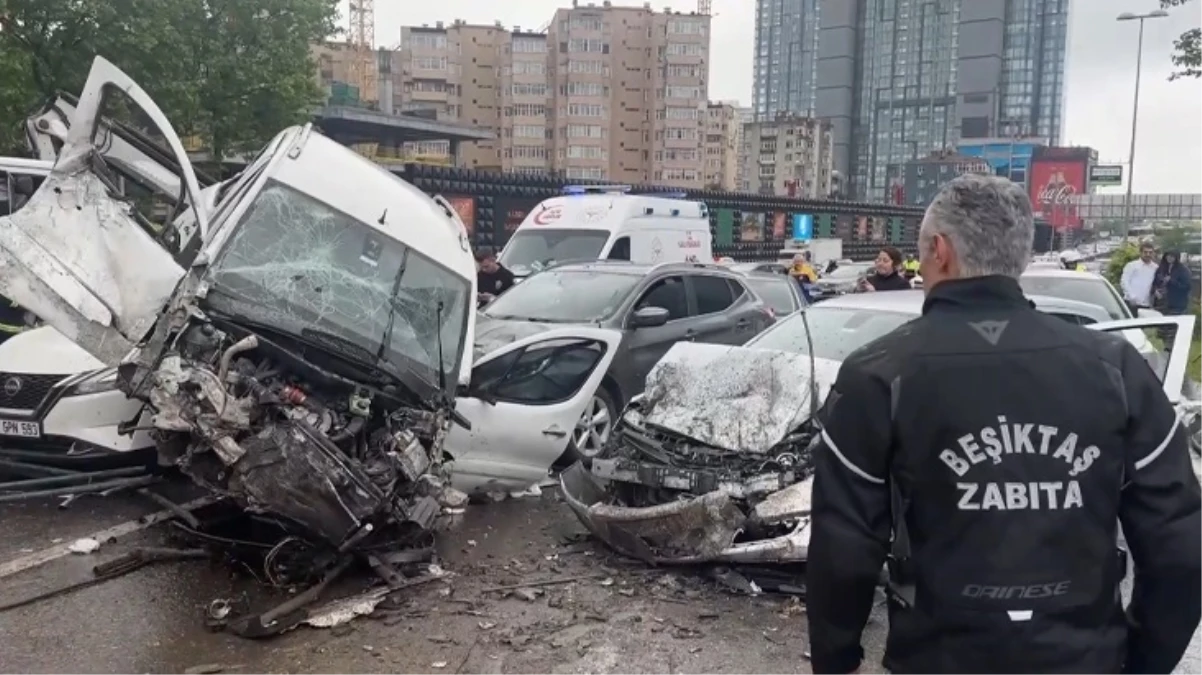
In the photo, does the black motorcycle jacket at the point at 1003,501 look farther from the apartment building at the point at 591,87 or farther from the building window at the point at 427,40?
the building window at the point at 427,40

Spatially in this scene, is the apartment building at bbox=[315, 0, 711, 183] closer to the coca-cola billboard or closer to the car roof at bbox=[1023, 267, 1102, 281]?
the coca-cola billboard

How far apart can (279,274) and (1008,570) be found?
12.8 ft

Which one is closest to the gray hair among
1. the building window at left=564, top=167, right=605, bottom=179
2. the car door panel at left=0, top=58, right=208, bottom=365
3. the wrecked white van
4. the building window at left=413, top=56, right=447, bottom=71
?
the wrecked white van

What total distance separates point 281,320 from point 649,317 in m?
3.61

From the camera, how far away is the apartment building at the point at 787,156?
84312 millimetres

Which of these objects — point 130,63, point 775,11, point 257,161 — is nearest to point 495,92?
point 775,11

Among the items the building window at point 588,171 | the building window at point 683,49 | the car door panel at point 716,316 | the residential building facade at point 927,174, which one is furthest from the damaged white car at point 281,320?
the building window at point 683,49

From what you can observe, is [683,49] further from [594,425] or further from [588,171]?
[594,425]

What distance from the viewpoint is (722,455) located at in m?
5.11

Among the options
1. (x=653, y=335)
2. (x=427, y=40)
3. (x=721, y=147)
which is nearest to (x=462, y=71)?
(x=427, y=40)

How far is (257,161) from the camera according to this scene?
595cm

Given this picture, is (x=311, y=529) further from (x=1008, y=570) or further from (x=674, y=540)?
(x=1008, y=570)

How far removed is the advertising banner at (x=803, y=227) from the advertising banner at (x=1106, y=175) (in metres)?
53.6

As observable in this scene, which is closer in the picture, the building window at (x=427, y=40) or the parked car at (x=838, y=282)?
the parked car at (x=838, y=282)
